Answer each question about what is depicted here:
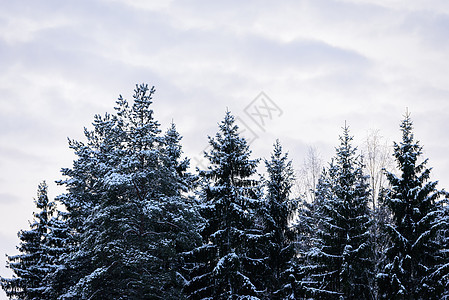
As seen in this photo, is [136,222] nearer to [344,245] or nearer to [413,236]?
[344,245]

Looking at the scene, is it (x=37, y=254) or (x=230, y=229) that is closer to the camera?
(x=230, y=229)

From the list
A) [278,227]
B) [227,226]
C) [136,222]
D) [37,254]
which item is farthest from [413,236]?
[37,254]

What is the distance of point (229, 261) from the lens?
23.2 m

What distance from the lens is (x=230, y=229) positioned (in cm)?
2441

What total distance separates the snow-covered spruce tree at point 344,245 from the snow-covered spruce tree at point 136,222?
329 inches

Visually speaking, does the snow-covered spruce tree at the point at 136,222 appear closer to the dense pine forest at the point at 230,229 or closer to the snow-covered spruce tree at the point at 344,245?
the dense pine forest at the point at 230,229

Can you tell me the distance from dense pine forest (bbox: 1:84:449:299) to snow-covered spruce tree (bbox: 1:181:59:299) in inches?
188

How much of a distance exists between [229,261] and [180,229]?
3148 millimetres

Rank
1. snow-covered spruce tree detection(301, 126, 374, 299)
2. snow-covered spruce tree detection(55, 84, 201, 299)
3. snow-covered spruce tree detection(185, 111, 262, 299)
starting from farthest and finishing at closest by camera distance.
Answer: snow-covered spruce tree detection(301, 126, 374, 299) < snow-covered spruce tree detection(185, 111, 262, 299) < snow-covered spruce tree detection(55, 84, 201, 299)

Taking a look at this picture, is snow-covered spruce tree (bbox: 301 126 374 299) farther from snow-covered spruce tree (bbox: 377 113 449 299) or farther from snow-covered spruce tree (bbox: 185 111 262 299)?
snow-covered spruce tree (bbox: 185 111 262 299)

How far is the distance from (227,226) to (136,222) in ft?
17.7

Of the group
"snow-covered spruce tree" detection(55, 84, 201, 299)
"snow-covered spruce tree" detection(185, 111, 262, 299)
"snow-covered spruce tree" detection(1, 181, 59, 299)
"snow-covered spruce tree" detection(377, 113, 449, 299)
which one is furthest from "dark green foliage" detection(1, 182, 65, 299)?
"snow-covered spruce tree" detection(377, 113, 449, 299)

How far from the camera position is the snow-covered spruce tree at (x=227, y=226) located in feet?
77.4

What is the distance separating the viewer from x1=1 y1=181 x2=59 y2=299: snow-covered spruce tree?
33.0 meters
